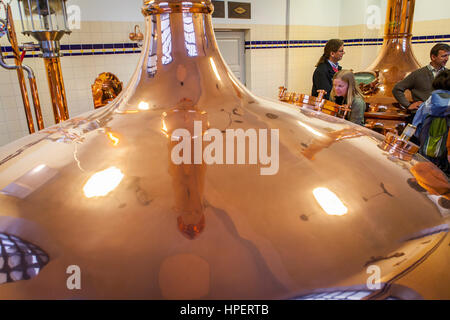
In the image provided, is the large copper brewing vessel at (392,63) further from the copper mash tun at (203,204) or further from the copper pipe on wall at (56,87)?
Result: the copper mash tun at (203,204)

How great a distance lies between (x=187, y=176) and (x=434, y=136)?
10.9ft

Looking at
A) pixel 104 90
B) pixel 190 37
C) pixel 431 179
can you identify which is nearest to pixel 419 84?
pixel 104 90

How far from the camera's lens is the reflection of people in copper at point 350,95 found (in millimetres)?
2855

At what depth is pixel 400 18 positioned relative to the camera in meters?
3.83

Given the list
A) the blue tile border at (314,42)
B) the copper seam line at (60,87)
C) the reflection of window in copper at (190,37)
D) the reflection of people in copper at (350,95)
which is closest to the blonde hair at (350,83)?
the reflection of people in copper at (350,95)

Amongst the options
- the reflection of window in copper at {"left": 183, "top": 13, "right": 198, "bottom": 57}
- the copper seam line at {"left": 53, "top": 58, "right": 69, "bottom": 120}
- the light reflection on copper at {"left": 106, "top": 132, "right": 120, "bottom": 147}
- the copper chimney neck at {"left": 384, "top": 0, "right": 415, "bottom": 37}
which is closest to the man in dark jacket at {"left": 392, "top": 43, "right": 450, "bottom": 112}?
the copper chimney neck at {"left": 384, "top": 0, "right": 415, "bottom": 37}

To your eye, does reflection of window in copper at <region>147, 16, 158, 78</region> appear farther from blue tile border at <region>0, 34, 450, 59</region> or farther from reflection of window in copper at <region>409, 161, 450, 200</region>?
blue tile border at <region>0, 34, 450, 59</region>

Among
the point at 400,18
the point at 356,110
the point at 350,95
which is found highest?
the point at 400,18

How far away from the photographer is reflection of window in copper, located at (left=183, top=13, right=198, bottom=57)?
1.60ft

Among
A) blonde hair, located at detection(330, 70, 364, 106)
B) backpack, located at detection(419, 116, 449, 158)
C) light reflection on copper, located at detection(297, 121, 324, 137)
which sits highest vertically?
light reflection on copper, located at detection(297, 121, 324, 137)

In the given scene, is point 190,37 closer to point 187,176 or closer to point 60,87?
point 187,176

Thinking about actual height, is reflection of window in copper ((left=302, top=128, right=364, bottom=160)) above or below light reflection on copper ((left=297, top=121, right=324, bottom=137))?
below

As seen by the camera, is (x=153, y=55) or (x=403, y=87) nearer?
(x=153, y=55)

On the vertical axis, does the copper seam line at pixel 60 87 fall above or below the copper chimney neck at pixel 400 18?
below
